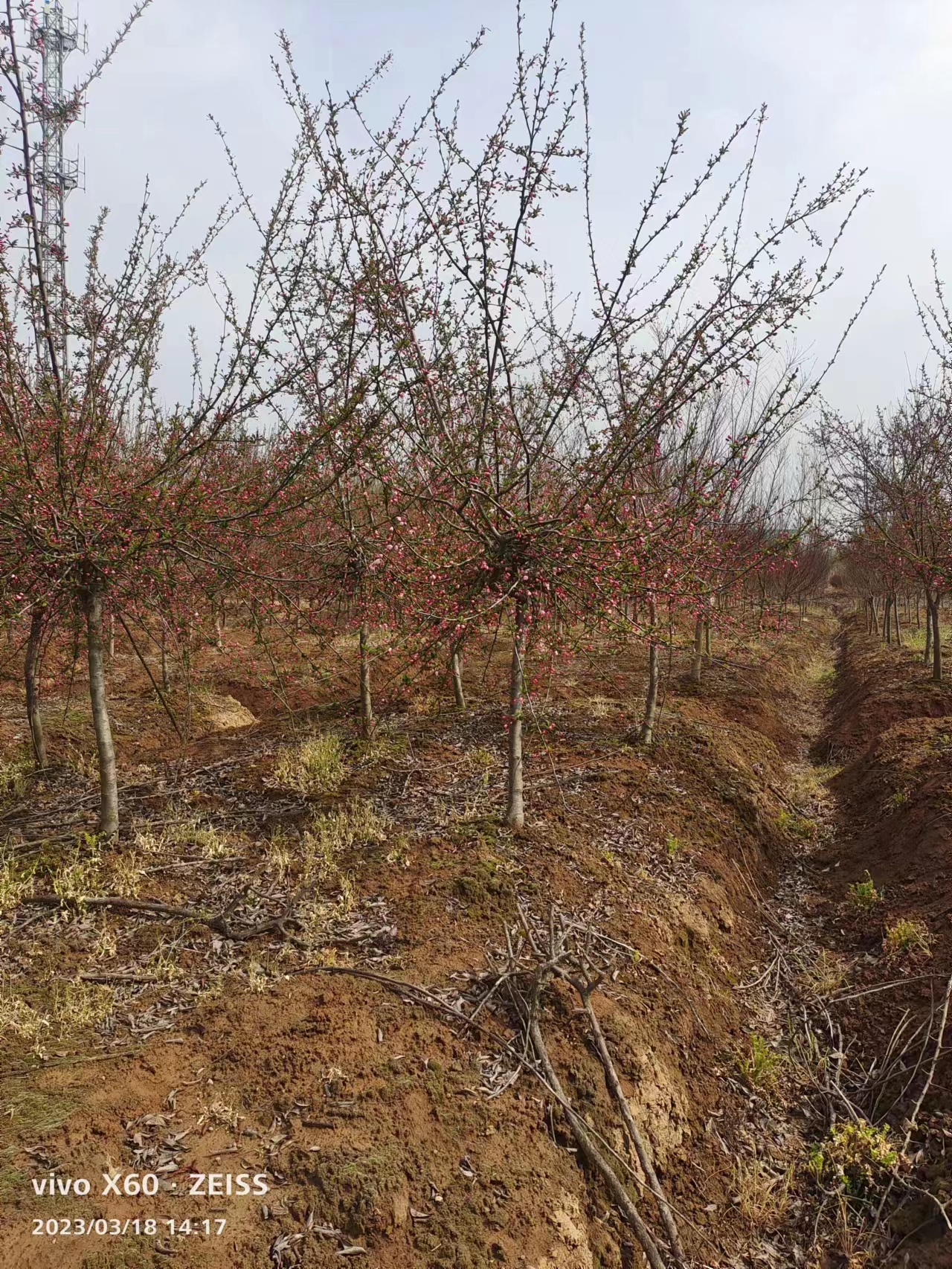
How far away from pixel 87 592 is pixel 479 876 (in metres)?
2.83

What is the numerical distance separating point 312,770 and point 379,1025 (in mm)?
2828

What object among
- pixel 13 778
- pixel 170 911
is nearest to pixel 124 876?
pixel 170 911

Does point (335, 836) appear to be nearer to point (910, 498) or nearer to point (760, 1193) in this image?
point (760, 1193)

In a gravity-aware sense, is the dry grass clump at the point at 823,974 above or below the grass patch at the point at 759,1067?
above

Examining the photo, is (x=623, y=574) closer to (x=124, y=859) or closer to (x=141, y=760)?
(x=124, y=859)

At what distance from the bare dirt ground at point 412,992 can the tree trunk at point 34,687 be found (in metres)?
0.25

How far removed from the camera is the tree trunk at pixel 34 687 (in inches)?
208

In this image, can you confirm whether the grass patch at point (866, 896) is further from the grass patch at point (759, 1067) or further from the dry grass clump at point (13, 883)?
the dry grass clump at point (13, 883)

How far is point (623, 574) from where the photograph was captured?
12.8 feet

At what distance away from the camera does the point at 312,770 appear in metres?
5.66

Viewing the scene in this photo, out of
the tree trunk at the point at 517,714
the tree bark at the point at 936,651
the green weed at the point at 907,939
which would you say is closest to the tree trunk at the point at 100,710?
the tree trunk at the point at 517,714

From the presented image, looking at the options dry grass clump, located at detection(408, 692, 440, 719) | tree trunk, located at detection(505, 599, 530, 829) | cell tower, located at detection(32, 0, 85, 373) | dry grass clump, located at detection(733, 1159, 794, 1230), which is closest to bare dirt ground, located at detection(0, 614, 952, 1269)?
dry grass clump, located at detection(733, 1159, 794, 1230)

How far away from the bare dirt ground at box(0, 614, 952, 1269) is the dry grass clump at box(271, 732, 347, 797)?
10 centimetres

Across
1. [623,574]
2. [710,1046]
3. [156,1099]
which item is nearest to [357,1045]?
[156,1099]
